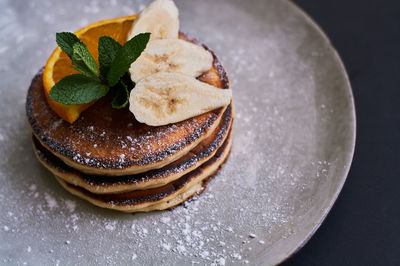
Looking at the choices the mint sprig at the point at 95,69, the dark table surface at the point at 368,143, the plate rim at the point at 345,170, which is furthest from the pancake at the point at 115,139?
the dark table surface at the point at 368,143

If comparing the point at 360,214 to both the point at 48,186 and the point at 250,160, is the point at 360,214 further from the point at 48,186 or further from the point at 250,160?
the point at 48,186

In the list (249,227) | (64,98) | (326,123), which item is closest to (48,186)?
(64,98)

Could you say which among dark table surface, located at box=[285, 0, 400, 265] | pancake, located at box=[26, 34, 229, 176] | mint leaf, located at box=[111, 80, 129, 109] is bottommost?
dark table surface, located at box=[285, 0, 400, 265]

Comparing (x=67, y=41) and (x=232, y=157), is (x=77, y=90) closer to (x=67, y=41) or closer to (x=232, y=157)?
(x=67, y=41)

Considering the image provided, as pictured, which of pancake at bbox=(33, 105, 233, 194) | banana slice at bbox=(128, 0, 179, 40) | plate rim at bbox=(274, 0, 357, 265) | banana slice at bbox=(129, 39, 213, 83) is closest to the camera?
plate rim at bbox=(274, 0, 357, 265)

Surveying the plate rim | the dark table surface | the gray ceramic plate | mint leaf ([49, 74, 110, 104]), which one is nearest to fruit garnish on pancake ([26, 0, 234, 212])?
mint leaf ([49, 74, 110, 104])

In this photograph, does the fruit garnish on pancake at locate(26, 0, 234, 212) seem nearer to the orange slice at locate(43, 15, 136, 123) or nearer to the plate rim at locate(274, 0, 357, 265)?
the orange slice at locate(43, 15, 136, 123)

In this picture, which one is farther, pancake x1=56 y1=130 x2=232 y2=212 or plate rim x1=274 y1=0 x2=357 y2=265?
pancake x1=56 y1=130 x2=232 y2=212
